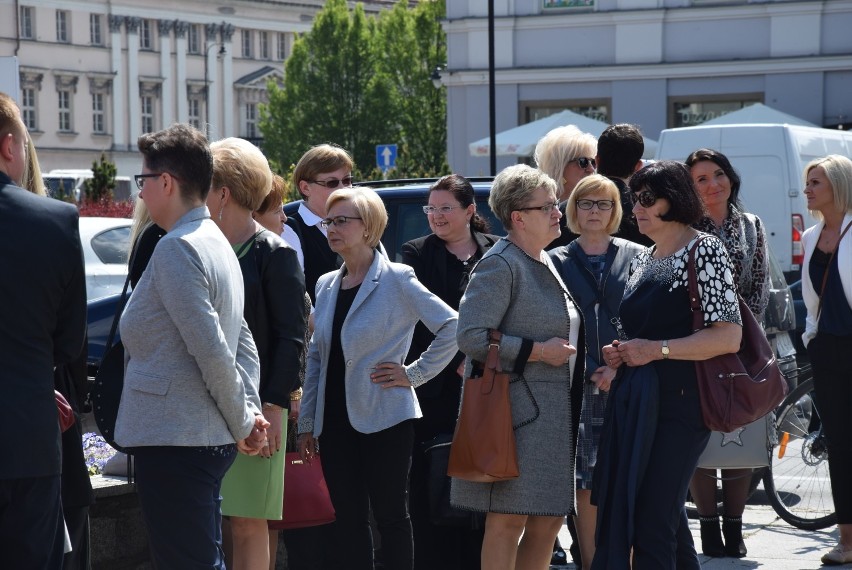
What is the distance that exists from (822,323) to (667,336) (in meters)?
2.00

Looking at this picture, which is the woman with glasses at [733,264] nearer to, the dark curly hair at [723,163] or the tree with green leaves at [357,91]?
the dark curly hair at [723,163]

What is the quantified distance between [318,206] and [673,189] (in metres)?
2.06

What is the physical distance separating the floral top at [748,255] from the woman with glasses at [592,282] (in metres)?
0.68

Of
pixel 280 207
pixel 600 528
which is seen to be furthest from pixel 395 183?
pixel 600 528

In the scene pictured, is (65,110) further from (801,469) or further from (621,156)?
(621,156)

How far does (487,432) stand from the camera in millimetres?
5137

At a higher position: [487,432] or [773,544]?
[487,432]

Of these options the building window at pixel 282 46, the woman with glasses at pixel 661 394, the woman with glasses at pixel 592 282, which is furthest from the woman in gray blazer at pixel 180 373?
the building window at pixel 282 46

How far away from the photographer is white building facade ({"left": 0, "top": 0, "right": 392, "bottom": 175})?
79.5 meters

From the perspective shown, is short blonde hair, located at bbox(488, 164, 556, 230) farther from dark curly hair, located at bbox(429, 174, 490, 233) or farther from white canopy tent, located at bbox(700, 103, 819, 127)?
white canopy tent, located at bbox(700, 103, 819, 127)

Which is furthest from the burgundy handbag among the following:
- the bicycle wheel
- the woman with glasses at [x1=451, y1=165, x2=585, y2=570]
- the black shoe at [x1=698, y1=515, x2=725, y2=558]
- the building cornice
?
the building cornice

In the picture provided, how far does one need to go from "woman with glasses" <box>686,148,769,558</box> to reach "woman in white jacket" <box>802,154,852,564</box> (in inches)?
13.4

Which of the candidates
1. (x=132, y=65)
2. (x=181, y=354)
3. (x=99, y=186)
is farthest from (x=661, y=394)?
(x=132, y=65)

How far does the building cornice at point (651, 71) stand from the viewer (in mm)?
27984
